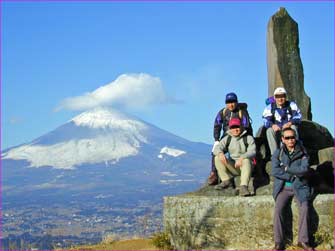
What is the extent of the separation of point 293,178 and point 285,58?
4.89 metres

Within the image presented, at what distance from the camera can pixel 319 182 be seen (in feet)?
35.8

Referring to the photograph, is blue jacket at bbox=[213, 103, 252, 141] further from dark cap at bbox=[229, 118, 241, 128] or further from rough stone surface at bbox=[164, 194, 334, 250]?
rough stone surface at bbox=[164, 194, 334, 250]

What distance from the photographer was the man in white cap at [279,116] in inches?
437

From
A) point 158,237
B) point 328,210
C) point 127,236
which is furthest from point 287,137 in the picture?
point 127,236

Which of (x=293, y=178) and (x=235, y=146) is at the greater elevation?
(x=235, y=146)

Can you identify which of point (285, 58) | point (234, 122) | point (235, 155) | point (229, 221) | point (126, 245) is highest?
point (285, 58)

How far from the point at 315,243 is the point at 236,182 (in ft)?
6.69

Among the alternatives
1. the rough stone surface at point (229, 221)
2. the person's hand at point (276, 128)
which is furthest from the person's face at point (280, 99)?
the rough stone surface at point (229, 221)

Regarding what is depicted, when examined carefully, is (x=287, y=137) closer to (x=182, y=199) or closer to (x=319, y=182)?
(x=319, y=182)

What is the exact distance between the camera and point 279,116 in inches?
442

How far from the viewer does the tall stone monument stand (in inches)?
537

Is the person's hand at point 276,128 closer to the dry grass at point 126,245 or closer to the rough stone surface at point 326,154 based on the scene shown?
the rough stone surface at point 326,154

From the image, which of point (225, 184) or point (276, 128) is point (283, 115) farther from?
point (225, 184)

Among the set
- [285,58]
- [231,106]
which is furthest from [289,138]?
[285,58]
